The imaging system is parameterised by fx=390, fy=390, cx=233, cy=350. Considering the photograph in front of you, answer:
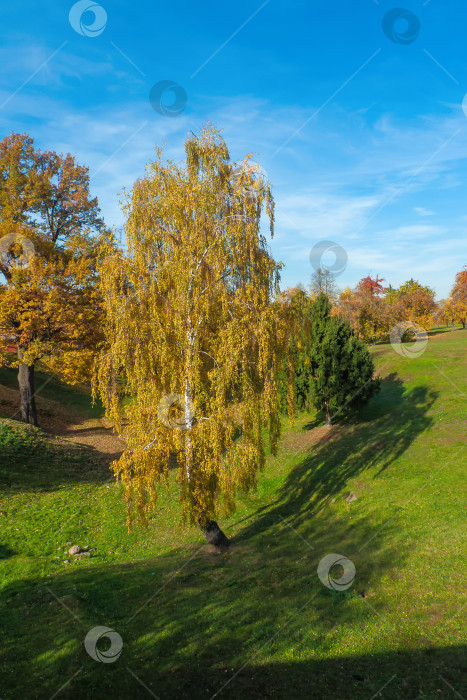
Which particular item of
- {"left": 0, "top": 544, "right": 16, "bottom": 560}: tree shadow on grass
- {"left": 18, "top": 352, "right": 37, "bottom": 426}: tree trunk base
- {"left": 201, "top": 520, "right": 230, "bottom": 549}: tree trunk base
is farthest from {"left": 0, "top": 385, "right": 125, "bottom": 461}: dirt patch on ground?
{"left": 201, "top": 520, "right": 230, "bottom": 549}: tree trunk base

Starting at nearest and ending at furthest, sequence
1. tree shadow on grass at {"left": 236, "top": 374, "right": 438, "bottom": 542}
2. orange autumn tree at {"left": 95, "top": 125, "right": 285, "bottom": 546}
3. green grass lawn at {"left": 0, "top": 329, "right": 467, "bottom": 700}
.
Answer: green grass lawn at {"left": 0, "top": 329, "right": 467, "bottom": 700}
orange autumn tree at {"left": 95, "top": 125, "right": 285, "bottom": 546}
tree shadow on grass at {"left": 236, "top": 374, "right": 438, "bottom": 542}

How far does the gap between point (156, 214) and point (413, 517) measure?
14.9m

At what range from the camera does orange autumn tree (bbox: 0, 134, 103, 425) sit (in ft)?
80.4

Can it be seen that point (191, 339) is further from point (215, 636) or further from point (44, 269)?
point (44, 269)

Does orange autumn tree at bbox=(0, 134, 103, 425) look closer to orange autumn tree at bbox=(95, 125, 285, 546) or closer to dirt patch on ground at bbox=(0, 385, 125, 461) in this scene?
dirt patch on ground at bbox=(0, 385, 125, 461)

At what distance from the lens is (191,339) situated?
1369cm

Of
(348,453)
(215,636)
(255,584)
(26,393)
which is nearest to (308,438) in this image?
(348,453)

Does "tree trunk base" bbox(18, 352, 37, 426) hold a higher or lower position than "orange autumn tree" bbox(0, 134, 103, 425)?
lower

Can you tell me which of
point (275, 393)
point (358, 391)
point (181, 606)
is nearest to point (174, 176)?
point (275, 393)

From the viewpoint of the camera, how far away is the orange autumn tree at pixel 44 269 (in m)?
24.5

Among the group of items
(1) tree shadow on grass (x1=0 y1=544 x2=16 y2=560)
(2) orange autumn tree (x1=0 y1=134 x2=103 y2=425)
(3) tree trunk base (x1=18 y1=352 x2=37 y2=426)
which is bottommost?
(1) tree shadow on grass (x1=0 y1=544 x2=16 y2=560)

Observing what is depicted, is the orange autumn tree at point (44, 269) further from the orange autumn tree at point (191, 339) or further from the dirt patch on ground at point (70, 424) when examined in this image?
the orange autumn tree at point (191, 339)

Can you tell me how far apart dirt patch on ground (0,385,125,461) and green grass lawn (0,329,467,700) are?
4457mm

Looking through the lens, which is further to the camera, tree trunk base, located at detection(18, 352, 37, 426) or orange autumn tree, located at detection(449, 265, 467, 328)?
orange autumn tree, located at detection(449, 265, 467, 328)
